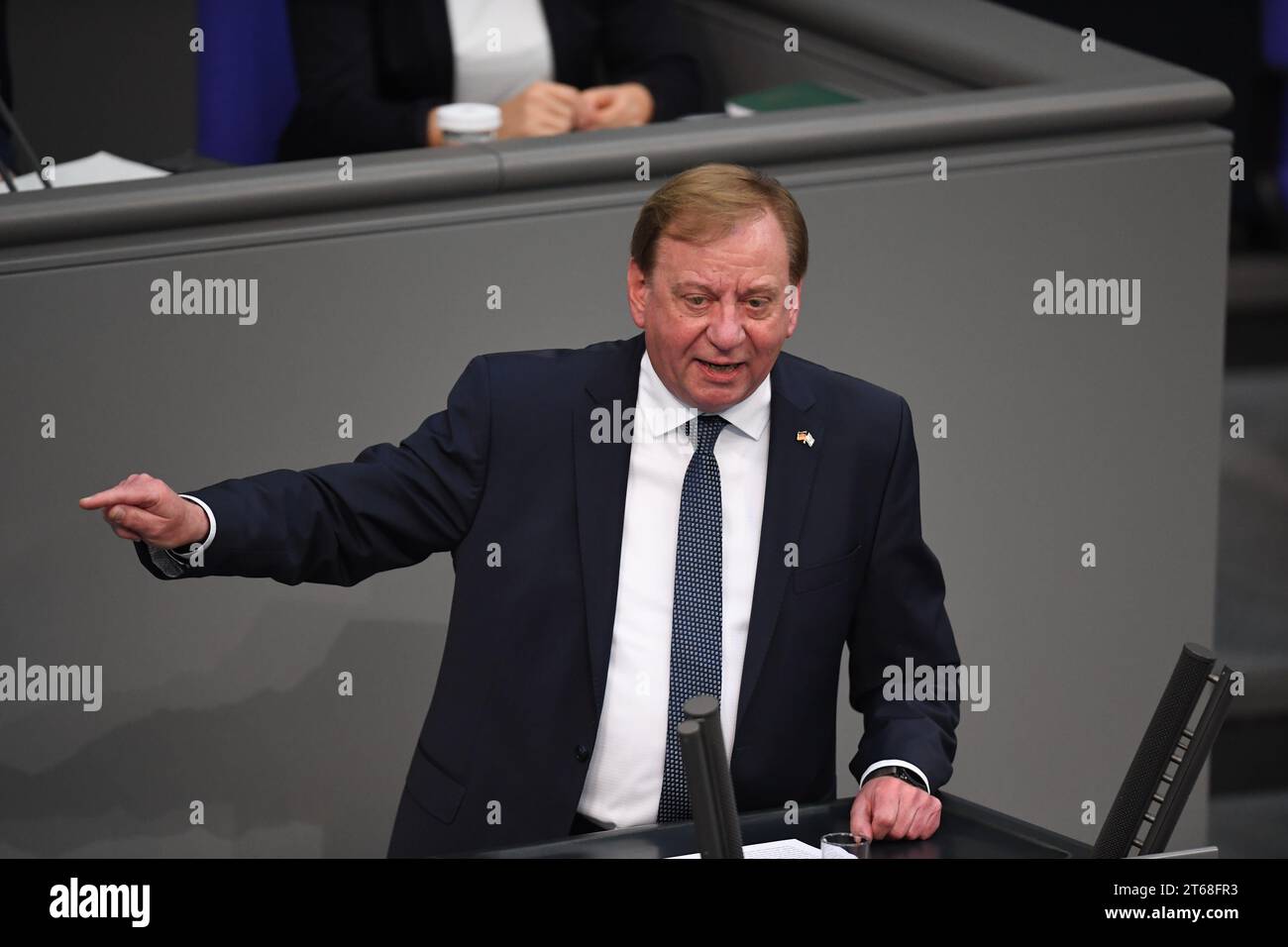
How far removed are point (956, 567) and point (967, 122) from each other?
665 mm

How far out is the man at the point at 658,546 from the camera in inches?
78.9

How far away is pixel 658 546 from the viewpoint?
81.4 inches

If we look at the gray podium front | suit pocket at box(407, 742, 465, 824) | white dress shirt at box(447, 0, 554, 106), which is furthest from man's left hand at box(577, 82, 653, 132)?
suit pocket at box(407, 742, 465, 824)

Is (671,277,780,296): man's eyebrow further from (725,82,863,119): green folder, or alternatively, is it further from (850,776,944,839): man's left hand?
(725,82,863,119): green folder

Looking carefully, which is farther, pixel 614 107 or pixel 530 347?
pixel 614 107

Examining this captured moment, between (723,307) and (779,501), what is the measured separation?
0.23m

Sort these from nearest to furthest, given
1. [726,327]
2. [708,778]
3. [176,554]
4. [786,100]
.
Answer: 1. [708,778]
2. [176,554]
3. [726,327]
4. [786,100]

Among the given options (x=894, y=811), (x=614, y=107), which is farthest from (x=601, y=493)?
(x=614, y=107)

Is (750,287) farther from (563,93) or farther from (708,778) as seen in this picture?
(563,93)

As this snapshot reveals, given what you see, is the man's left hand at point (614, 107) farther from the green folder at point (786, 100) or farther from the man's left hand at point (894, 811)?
the man's left hand at point (894, 811)

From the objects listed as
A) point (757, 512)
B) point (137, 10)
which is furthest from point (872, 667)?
point (137, 10)

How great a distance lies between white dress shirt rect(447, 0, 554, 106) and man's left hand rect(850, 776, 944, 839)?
2.01 m

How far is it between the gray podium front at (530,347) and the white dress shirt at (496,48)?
796mm

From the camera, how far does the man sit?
2004 mm
